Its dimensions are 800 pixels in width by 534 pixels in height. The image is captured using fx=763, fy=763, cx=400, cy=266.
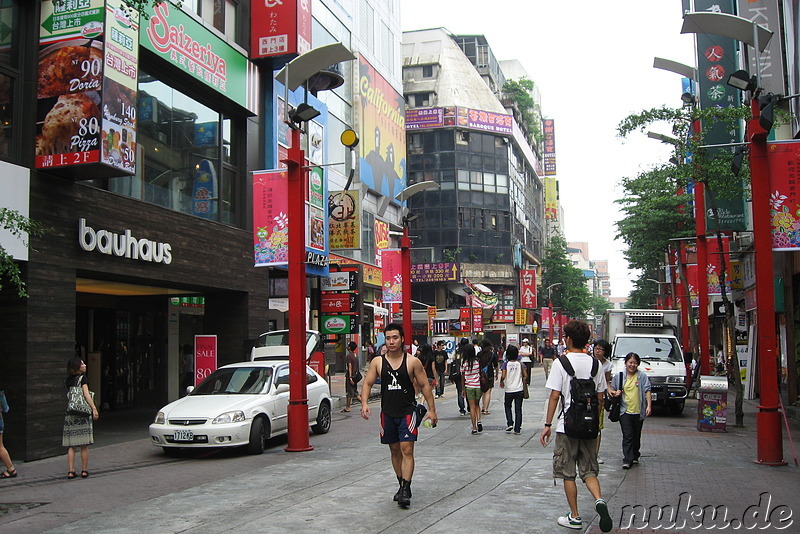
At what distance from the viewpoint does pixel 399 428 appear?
8094mm

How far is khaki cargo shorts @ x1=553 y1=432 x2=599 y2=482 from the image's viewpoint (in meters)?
7.04

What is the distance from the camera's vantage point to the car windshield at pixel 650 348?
20250mm

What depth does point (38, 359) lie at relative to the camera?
13.1 metres

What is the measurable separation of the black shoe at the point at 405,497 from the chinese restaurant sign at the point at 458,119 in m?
63.3

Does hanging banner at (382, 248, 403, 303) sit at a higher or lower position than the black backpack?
higher

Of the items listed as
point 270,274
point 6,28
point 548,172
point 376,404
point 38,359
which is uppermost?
point 548,172

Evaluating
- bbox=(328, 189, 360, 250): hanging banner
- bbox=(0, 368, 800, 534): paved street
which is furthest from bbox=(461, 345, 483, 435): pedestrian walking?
Result: bbox=(328, 189, 360, 250): hanging banner

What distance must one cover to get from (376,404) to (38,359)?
1203cm

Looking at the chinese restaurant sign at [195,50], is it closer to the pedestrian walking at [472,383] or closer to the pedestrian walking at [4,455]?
the pedestrian walking at [4,455]

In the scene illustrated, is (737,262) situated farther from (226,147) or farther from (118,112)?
(118,112)

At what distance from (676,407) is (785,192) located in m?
9.23

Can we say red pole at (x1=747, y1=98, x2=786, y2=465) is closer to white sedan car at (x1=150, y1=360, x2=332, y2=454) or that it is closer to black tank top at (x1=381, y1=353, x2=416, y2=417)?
black tank top at (x1=381, y1=353, x2=416, y2=417)

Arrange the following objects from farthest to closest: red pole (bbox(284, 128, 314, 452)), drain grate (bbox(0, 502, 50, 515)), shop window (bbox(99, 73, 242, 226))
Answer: shop window (bbox(99, 73, 242, 226)) → red pole (bbox(284, 128, 314, 452)) → drain grate (bbox(0, 502, 50, 515))

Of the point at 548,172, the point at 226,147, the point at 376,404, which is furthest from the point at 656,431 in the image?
the point at 548,172
